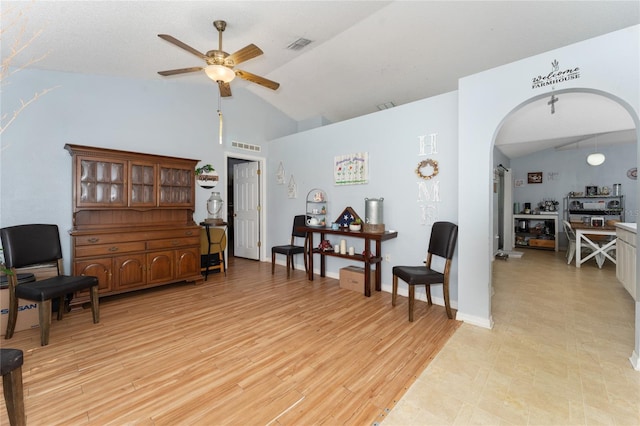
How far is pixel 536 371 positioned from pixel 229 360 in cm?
230

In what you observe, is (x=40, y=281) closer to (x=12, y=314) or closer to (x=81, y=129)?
(x=12, y=314)

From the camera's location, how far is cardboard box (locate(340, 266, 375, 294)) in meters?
3.77

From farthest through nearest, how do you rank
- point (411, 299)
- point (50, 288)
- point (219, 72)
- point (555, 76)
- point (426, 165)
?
point (426, 165) → point (411, 299) → point (219, 72) → point (50, 288) → point (555, 76)

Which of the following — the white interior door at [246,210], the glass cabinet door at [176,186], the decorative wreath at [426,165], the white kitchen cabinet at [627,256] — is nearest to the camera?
the white kitchen cabinet at [627,256]

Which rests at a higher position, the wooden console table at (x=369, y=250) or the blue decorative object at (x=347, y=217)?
the blue decorative object at (x=347, y=217)

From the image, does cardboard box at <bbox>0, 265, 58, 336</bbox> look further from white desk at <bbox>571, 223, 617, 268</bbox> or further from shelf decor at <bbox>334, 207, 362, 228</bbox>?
white desk at <bbox>571, 223, 617, 268</bbox>

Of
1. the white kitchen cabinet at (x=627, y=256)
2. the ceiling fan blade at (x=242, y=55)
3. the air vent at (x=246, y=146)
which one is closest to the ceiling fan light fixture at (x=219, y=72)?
the ceiling fan blade at (x=242, y=55)

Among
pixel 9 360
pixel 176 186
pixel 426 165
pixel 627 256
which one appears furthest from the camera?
pixel 176 186

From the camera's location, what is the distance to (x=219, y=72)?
2.61 meters

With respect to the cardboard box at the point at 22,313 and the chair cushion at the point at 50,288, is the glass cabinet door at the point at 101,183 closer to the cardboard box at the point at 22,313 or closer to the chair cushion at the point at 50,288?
the cardboard box at the point at 22,313

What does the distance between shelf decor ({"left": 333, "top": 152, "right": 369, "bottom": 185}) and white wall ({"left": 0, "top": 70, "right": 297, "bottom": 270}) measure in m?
2.16

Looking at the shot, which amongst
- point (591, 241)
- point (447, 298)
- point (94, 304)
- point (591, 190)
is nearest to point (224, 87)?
point (94, 304)

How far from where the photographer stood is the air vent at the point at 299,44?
11.7 feet

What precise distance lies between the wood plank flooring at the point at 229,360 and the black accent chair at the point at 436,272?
266mm
